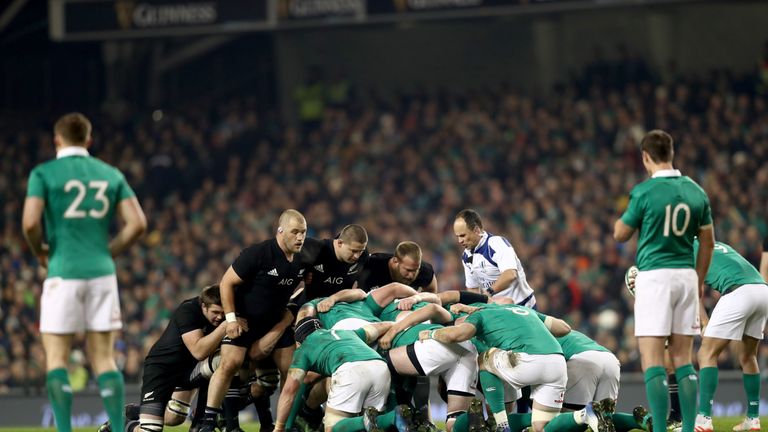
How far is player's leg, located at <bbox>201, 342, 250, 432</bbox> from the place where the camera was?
413 inches

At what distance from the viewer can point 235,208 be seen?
24.1 metres

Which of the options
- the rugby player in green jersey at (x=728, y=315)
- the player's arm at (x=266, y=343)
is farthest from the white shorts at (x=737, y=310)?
the player's arm at (x=266, y=343)

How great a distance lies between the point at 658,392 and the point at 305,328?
10.7 ft

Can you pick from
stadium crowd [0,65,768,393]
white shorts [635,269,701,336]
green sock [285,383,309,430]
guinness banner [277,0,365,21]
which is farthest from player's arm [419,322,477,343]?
guinness banner [277,0,365,21]

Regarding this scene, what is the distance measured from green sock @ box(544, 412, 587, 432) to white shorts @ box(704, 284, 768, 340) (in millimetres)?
1632

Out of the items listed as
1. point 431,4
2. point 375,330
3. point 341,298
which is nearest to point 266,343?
point 341,298

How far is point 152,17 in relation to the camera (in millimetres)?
20844

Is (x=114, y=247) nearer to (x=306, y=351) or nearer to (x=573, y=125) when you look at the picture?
(x=306, y=351)

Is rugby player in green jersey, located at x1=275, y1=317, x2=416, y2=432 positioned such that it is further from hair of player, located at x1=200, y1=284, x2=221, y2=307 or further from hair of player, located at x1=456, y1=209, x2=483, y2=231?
hair of player, located at x1=456, y1=209, x2=483, y2=231

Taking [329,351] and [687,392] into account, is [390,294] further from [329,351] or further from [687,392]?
[687,392]

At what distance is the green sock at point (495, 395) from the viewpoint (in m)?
9.70

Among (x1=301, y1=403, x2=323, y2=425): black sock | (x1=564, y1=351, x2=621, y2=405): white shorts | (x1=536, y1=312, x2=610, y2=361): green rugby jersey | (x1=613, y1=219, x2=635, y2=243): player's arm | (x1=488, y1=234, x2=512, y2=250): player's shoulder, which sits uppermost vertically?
(x1=613, y1=219, x2=635, y2=243): player's arm

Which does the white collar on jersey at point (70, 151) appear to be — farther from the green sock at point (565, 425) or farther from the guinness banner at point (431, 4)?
the guinness banner at point (431, 4)

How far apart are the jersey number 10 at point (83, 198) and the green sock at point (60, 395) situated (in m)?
1.05
